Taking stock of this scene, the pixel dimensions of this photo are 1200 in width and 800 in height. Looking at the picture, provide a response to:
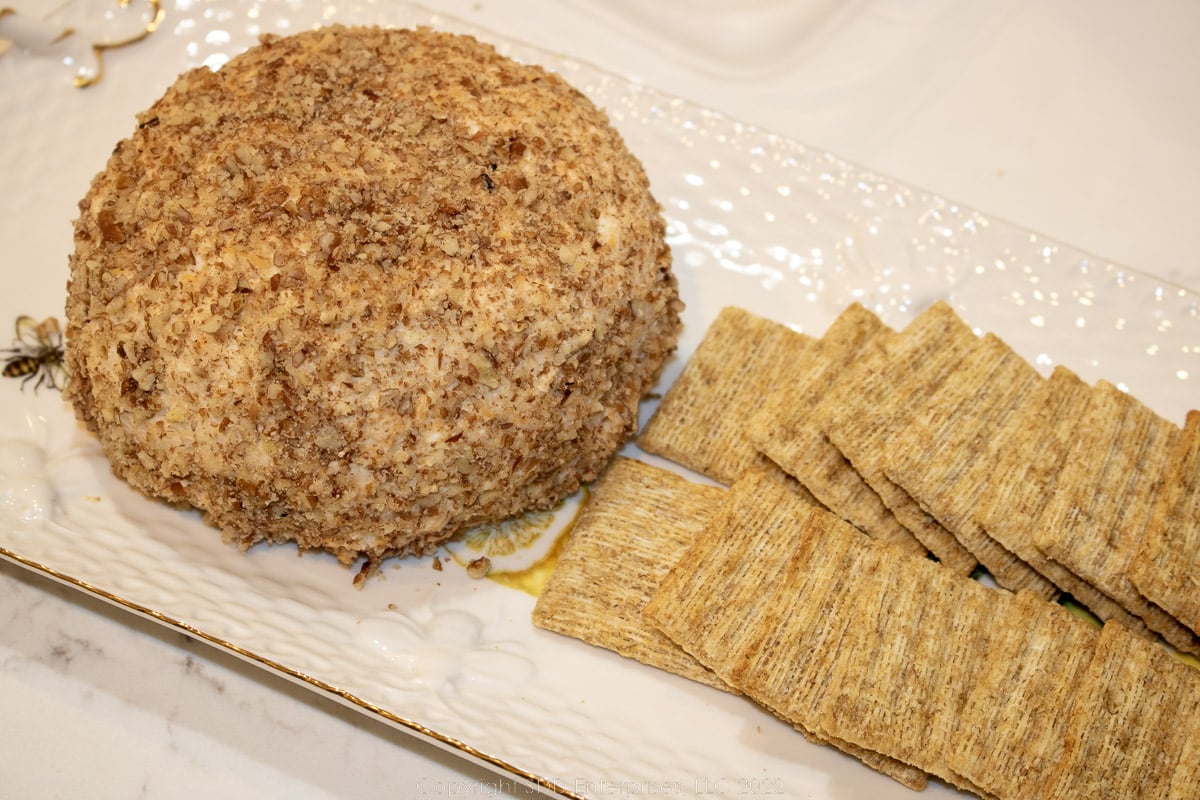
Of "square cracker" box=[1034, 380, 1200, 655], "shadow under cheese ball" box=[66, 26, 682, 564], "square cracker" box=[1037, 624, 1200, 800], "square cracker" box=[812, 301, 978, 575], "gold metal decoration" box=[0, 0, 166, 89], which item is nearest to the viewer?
"square cracker" box=[1037, 624, 1200, 800]

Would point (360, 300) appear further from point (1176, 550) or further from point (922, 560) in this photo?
point (1176, 550)

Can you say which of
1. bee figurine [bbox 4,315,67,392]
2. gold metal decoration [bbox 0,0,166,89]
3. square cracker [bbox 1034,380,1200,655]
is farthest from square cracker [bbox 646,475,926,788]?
gold metal decoration [bbox 0,0,166,89]

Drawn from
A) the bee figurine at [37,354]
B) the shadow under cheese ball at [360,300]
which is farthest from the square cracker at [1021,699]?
the bee figurine at [37,354]

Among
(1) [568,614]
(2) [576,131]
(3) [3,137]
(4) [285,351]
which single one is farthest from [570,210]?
(3) [3,137]

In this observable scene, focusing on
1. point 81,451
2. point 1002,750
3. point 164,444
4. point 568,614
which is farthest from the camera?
point 81,451

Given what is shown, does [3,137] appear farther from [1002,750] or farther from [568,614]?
[1002,750]

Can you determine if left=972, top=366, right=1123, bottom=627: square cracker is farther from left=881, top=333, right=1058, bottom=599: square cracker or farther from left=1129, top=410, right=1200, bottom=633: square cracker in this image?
left=1129, top=410, right=1200, bottom=633: square cracker

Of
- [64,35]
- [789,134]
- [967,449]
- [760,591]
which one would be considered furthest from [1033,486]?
[64,35]
